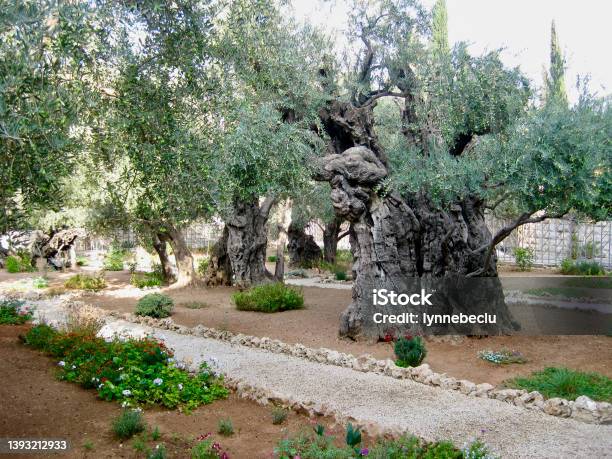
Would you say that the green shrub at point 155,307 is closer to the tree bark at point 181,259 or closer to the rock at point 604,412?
the tree bark at point 181,259

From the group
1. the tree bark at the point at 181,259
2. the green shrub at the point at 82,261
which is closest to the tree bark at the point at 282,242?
the tree bark at the point at 181,259

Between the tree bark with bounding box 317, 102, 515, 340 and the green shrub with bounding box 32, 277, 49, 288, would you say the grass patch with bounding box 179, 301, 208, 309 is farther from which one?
the green shrub with bounding box 32, 277, 49, 288

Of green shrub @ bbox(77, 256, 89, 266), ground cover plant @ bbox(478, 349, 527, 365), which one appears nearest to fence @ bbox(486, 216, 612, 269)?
ground cover plant @ bbox(478, 349, 527, 365)

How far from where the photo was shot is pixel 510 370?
8.20m

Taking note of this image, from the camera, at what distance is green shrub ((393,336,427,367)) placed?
8.10 m

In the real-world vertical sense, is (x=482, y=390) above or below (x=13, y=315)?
below

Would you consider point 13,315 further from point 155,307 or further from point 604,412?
point 604,412

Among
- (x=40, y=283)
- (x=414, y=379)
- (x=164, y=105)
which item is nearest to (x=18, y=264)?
(x=40, y=283)

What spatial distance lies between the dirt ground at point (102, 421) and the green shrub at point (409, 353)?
2.33 m

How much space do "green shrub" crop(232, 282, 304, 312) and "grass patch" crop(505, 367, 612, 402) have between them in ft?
23.0

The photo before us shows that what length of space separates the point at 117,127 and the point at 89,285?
43.6 ft

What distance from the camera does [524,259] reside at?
22.3 m

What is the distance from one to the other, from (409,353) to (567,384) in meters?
2.14

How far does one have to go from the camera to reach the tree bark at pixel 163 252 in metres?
18.5
